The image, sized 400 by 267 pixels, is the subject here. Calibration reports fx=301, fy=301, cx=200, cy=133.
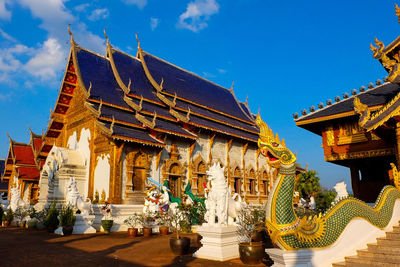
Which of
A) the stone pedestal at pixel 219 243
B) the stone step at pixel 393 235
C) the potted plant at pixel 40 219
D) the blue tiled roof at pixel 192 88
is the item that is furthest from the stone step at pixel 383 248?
the blue tiled roof at pixel 192 88

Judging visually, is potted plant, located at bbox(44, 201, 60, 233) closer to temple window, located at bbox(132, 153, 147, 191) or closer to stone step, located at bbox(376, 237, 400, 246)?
temple window, located at bbox(132, 153, 147, 191)

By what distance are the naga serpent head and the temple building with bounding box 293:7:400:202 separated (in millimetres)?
4083

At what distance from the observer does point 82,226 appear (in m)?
A: 10.5

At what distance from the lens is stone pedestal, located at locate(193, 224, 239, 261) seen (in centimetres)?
589

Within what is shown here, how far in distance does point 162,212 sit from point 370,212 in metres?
7.29

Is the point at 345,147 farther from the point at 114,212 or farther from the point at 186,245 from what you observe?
the point at 114,212

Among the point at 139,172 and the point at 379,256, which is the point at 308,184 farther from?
the point at 379,256

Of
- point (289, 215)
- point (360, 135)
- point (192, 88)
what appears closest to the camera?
point (289, 215)

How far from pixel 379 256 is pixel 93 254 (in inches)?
216

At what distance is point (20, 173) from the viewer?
69.6 feet

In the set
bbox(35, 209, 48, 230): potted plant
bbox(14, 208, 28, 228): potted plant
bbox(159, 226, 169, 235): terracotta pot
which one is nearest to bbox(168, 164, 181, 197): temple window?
bbox(159, 226, 169, 235): terracotta pot

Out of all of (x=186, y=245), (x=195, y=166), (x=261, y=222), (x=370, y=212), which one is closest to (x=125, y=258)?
(x=186, y=245)

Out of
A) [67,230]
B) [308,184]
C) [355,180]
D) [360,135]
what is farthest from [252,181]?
[67,230]

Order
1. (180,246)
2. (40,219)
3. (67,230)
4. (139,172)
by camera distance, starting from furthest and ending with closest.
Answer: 1. (139,172)
2. (40,219)
3. (67,230)
4. (180,246)
